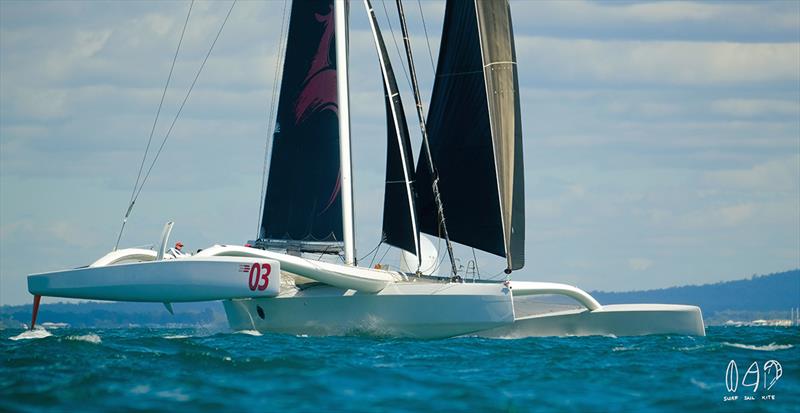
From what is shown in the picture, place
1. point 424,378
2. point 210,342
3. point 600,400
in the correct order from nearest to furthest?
1. point 600,400
2. point 424,378
3. point 210,342

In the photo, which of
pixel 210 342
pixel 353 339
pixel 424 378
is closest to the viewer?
pixel 424 378

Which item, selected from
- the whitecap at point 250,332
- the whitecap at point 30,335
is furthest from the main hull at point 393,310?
the whitecap at point 30,335

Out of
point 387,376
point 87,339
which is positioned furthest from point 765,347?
point 87,339

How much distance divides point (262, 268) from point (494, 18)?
7.21 m

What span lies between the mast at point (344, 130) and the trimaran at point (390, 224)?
0.03 metres

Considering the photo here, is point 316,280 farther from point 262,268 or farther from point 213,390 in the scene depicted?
point 213,390

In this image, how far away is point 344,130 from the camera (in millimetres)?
28500

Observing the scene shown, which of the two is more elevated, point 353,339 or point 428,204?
point 428,204

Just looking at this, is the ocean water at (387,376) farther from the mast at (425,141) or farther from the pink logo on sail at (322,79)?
the pink logo on sail at (322,79)

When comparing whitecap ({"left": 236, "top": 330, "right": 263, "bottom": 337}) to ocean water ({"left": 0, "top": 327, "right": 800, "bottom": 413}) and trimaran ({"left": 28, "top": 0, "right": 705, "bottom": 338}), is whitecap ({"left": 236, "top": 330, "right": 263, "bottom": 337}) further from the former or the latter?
ocean water ({"left": 0, "top": 327, "right": 800, "bottom": 413})

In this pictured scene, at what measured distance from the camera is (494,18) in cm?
2667

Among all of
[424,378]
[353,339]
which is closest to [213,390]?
[424,378]

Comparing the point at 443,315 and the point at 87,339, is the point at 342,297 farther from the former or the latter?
the point at 87,339

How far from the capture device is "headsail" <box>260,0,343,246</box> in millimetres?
28781
